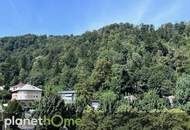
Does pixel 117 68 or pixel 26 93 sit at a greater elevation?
pixel 117 68

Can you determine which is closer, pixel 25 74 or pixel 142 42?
pixel 142 42

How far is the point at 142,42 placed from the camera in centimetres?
7512

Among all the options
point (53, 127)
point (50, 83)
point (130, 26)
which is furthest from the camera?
point (130, 26)

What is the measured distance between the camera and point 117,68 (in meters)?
63.8

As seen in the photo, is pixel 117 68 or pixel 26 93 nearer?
pixel 117 68

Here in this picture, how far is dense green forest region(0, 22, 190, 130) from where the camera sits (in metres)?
50.6

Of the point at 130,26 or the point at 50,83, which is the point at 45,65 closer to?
the point at 50,83

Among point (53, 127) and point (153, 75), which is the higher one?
point (153, 75)

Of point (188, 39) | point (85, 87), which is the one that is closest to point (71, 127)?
point (85, 87)

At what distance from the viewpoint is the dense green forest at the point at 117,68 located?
50562 millimetres

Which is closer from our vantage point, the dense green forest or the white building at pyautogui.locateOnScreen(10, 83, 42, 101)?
the dense green forest

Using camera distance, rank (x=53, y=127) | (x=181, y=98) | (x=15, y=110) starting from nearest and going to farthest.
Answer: (x=53, y=127)
(x=15, y=110)
(x=181, y=98)

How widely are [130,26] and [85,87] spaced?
32.2m

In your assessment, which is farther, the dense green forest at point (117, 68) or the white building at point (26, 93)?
the white building at point (26, 93)
